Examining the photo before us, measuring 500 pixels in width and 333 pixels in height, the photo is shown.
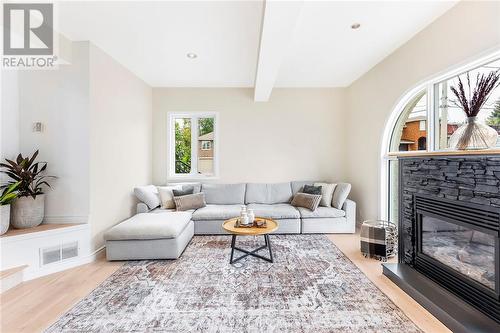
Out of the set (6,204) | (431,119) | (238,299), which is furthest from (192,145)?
(431,119)

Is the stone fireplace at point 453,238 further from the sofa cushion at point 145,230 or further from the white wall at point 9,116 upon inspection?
the white wall at point 9,116

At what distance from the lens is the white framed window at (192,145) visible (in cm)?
500

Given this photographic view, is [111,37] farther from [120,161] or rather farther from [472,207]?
[472,207]

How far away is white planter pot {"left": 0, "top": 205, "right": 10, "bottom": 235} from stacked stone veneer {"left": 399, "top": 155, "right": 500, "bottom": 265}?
14.4 feet

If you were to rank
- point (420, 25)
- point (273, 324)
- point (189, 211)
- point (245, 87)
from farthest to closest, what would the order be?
point (245, 87) < point (189, 211) < point (420, 25) < point (273, 324)

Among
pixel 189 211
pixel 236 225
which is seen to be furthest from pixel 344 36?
pixel 189 211

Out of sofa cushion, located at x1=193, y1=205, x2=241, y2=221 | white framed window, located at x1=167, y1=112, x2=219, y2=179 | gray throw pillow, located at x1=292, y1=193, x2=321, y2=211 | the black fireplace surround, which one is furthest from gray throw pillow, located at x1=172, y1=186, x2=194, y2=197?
the black fireplace surround

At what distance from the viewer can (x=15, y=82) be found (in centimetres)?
281

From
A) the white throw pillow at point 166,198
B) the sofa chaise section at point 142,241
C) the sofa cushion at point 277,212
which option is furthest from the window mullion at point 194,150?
the sofa chaise section at point 142,241

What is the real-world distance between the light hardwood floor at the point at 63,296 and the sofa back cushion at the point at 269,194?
1833 mm

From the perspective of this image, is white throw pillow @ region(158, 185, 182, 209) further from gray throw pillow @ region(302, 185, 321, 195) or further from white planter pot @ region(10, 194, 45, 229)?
Answer: gray throw pillow @ region(302, 185, 321, 195)

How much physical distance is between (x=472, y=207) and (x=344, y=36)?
226 centimetres

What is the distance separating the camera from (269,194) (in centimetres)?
459

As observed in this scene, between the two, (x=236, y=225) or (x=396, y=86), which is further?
(x=396, y=86)
